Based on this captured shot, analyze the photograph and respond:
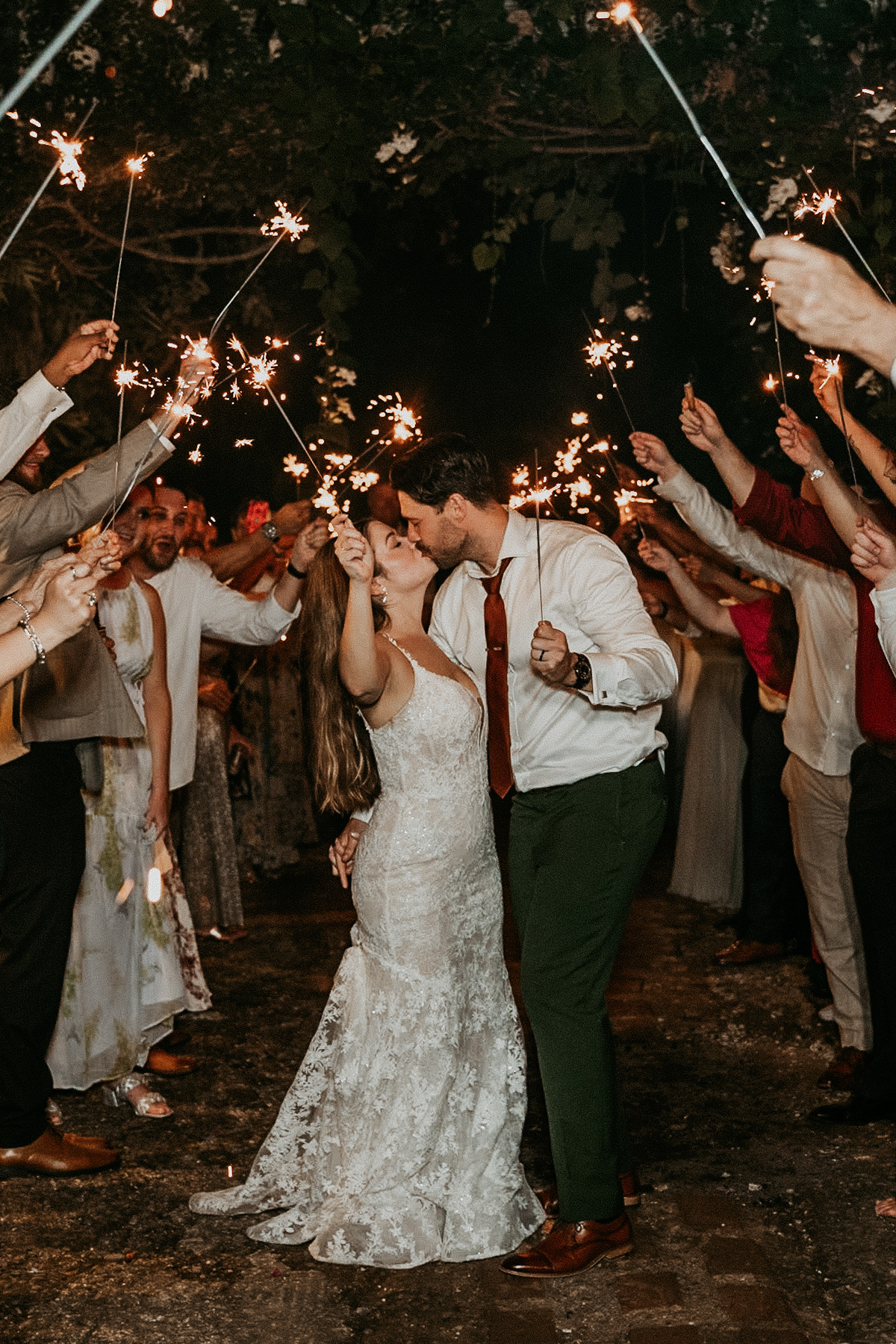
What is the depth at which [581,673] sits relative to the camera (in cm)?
310

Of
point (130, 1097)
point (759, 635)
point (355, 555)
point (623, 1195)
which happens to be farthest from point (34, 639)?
point (759, 635)

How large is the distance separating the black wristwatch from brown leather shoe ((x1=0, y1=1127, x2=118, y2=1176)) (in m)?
2.08

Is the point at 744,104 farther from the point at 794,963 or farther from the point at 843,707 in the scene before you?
the point at 794,963

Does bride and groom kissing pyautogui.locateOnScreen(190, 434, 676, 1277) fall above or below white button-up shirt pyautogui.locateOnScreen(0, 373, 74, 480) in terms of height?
below

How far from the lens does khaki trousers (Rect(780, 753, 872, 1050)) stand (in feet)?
15.2

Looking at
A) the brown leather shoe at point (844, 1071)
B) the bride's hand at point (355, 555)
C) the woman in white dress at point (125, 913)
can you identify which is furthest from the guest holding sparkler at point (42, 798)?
the brown leather shoe at point (844, 1071)

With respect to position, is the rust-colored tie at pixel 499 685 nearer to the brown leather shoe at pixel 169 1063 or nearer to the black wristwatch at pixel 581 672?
the black wristwatch at pixel 581 672

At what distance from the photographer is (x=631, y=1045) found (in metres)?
4.90

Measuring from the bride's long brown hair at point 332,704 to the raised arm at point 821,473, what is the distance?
4.51ft

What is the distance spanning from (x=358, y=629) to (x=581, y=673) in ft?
1.83

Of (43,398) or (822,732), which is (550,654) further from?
(822,732)

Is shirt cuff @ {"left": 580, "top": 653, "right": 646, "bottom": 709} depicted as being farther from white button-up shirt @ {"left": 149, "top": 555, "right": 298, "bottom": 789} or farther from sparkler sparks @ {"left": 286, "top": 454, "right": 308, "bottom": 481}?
sparkler sparks @ {"left": 286, "top": 454, "right": 308, "bottom": 481}

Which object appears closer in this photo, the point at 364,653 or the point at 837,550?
the point at 364,653

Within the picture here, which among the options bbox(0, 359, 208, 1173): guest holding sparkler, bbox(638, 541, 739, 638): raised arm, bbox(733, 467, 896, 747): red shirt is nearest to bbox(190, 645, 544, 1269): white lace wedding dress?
bbox(0, 359, 208, 1173): guest holding sparkler
